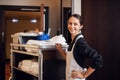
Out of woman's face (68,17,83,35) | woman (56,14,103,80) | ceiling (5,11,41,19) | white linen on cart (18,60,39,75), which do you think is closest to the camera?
woman (56,14,103,80)

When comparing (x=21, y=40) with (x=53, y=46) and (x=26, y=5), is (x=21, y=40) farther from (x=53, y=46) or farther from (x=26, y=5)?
(x=26, y=5)

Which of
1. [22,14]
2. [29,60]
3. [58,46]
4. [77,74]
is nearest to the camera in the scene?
[77,74]

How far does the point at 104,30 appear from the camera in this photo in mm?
2793

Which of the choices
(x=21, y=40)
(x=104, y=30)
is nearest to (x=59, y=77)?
(x=21, y=40)

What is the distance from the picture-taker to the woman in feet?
5.34

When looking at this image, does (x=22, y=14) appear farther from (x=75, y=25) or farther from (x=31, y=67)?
(x=75, y=25)

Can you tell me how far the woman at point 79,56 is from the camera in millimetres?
1627

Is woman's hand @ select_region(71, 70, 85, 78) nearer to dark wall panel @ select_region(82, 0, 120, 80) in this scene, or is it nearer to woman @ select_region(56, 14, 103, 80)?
woman @ select_region(56, 14, 103, 80)

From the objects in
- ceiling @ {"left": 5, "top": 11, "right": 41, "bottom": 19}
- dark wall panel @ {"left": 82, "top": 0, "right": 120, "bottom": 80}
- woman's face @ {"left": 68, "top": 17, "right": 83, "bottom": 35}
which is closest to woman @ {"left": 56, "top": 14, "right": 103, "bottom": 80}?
woman's face @ {"left": 68, "top": 17, "right": 83, "bottom": 35}

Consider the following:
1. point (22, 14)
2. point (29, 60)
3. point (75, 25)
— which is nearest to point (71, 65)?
point (75, 25)

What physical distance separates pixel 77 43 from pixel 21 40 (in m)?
1.14

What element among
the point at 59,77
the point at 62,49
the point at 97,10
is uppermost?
the point at 97,10

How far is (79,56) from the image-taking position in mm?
1708

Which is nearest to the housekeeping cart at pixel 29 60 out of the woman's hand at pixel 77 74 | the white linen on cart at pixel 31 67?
the white linen on cart at pixel 31 67
